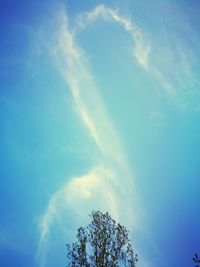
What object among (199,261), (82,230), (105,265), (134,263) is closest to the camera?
(199,261)

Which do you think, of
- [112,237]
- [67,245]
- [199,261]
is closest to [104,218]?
[112,237]

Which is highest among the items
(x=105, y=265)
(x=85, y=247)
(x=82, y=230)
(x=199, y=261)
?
(x=82, y=230)

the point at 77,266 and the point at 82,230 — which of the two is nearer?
the point at 77,266

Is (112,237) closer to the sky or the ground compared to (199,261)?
closer to the sky

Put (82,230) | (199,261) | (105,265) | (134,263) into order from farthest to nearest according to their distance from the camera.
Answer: (82,230) → (134,263) → (105,265) → (199,261)

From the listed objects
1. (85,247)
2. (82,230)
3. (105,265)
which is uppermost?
(82,230)

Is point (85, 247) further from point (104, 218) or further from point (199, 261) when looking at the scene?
point (199, 261)

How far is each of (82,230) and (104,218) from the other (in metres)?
3.69

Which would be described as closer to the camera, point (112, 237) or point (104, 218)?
point (112, 237)

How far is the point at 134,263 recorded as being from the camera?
34.8 metres

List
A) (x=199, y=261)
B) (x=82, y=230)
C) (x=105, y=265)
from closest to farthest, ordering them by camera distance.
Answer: (x=199, y=261) < (x=105, y=265) < (x=82, y=230)

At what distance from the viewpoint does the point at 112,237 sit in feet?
118

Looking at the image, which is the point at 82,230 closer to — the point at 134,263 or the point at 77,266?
the point at 77,266

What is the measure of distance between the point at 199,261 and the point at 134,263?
12.7m
